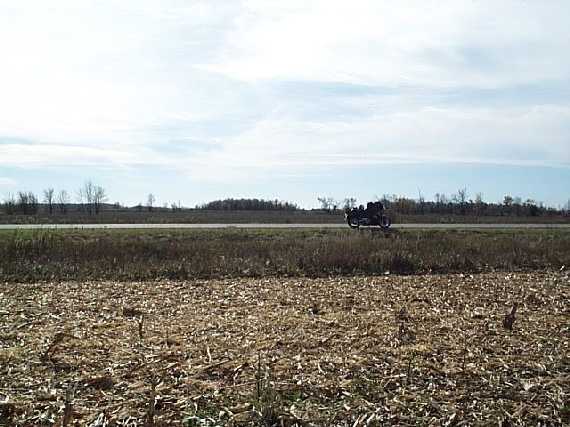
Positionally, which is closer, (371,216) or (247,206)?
(371,216)

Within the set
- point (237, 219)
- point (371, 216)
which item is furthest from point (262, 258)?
point (237, 219)

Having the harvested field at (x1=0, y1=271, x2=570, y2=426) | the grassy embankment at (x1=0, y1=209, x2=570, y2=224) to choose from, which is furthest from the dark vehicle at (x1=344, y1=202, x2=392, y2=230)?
the harvested field at (x1=0, y1=271, x2=570, y2=426)

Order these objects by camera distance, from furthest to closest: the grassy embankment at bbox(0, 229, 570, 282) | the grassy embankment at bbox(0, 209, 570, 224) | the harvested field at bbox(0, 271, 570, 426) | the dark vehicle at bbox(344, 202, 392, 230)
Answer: the grassy embankment at bbox(0, 209, 570, 224)
the dark vehicle at bbox(344, 202, 392, 230)
the grassy embankment at bbox(0, 229, 570, 282)
the harvested field at bbox(0, 271, 570, 426)

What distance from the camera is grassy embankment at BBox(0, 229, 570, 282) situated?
12609mm

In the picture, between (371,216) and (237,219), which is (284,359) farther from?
(237,219)

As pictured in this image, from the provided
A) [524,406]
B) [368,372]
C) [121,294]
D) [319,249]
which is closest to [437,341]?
[368,372]

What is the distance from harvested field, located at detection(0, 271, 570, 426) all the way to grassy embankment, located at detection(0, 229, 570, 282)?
2.76 m

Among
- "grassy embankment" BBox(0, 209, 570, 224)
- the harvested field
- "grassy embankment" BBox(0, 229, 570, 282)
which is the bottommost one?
the harvested field

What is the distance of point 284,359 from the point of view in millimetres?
5754

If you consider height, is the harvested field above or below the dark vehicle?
below

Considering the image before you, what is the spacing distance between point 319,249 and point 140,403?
10269 millimetres

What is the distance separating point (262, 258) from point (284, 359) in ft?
27.4

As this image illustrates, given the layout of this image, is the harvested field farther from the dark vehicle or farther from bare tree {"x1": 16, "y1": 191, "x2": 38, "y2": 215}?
bare tree {"x1": 16, "y1": 191, "x2": 38, "y2": 215}

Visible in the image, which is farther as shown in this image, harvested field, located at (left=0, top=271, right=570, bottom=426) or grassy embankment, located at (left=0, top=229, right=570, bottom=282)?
grassy embankment, located at (left=0, top=229, right=570, bottom=282)
